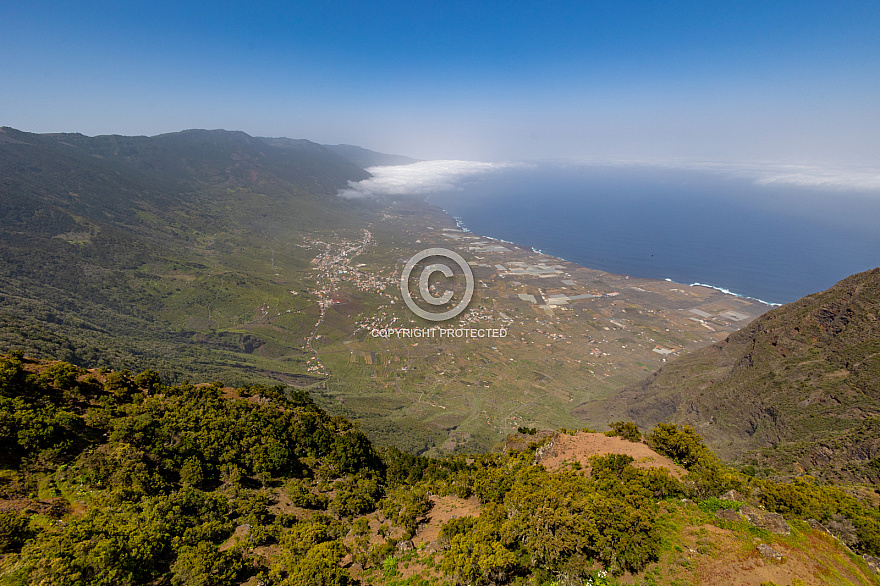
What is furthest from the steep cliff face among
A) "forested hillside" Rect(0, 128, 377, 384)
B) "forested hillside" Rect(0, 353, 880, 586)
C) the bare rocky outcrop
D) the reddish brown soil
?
"forested hillside" Rect(0, 128, 377, 384)

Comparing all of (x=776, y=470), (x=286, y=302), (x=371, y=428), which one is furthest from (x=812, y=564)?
(x=286, y=302)

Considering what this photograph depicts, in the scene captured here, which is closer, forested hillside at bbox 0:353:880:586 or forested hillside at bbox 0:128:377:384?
forested hillside at bbox 0:353:880:586

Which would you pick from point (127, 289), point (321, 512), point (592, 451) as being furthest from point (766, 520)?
point (127, 289)

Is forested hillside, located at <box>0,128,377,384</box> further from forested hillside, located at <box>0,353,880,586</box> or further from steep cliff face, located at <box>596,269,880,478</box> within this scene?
steep cliff face, located at <box>596,269,880,478</box>

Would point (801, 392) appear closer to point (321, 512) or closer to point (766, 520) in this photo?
point (766, 520)

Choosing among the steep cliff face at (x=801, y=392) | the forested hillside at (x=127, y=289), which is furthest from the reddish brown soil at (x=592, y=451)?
the forested hillside at (x=127, y=289)
